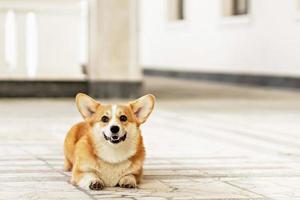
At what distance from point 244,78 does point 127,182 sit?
42.1ft

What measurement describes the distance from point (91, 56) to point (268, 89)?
15.4 feet

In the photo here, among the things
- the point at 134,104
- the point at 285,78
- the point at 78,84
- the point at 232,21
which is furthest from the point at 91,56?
the point at 134,104

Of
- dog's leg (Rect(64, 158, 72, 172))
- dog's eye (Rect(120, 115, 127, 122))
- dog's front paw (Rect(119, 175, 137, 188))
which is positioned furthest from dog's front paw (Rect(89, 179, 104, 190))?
dog's leg (Rect(64, 158, 72, 172))

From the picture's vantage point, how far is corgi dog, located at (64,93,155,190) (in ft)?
14.0

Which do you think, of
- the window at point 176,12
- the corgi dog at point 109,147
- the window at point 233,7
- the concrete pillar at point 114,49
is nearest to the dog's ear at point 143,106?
the corgi dog at point 109,147

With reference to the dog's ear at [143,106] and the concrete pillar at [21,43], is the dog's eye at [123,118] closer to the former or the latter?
the dog's ear at [143,106]

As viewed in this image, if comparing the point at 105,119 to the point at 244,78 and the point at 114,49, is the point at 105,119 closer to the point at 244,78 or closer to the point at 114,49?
the point at 114,49

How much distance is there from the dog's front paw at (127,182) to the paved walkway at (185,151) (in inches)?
2.0

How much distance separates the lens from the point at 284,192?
174 inches

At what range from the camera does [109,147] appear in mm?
4316

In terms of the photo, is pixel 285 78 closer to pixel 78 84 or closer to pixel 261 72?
pixel 261 72

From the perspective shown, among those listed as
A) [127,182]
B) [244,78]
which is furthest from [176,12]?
[127,182]

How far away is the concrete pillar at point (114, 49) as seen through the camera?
11.7 metres

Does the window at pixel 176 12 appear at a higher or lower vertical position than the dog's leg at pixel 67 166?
higher
